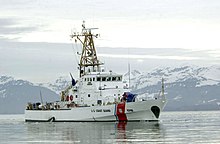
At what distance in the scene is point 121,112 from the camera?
272 ft

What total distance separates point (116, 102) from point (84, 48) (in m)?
13.3

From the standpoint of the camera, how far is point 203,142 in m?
48.0

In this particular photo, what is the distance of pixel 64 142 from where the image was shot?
51.0m

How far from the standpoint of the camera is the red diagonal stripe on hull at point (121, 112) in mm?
81875

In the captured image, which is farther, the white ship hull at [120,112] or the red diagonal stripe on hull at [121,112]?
the white ship hull at [120,112]

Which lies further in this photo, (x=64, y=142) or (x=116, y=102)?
(x=116, y=102)

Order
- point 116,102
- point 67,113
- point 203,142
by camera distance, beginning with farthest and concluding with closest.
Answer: point 67,113 < point 116,102 < point 203,142

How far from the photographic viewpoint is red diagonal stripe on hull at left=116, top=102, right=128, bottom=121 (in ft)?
269

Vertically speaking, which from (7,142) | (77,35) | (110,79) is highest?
(77,35)

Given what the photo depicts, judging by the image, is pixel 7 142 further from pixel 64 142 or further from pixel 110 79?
pixel 110 79

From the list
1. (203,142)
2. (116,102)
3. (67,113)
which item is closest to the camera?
(203,142)

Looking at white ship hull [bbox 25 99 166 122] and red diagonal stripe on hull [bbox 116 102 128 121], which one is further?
white ship hull [bbox 25 99 166 122]

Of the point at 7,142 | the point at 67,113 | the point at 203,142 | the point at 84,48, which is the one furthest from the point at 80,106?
the point at 203,142

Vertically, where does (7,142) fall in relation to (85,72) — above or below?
below
